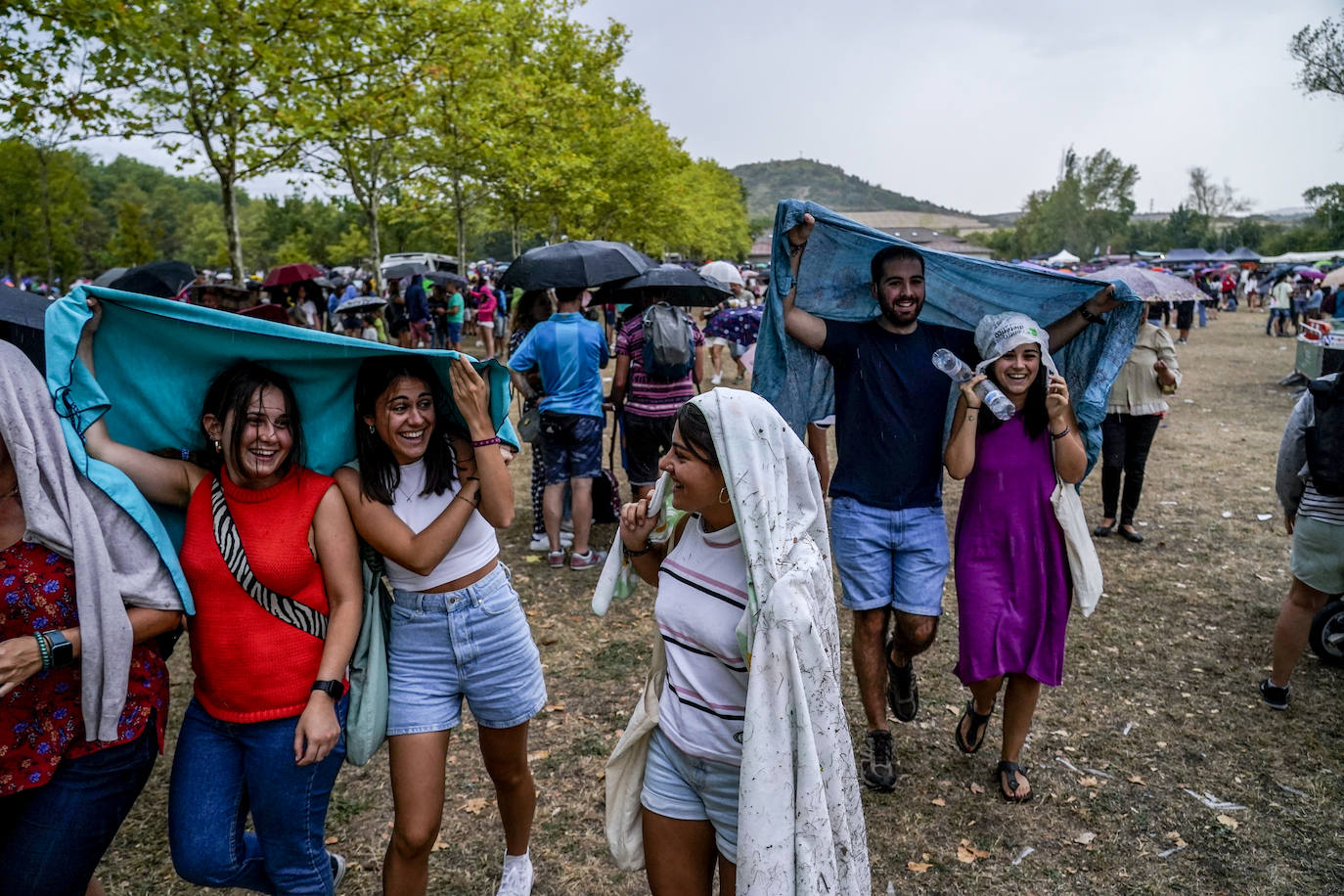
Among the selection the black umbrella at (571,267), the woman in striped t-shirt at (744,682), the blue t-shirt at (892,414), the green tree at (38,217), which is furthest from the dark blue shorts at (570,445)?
the green tree at (38,217)

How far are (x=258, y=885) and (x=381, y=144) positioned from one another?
650 inches

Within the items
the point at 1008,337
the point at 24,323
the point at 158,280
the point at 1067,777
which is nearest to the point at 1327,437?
the point at 1008,337

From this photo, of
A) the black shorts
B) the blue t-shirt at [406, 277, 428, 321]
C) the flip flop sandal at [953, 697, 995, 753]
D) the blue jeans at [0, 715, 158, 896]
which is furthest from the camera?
the blue t-shirt at [406, 277, 428, 321]

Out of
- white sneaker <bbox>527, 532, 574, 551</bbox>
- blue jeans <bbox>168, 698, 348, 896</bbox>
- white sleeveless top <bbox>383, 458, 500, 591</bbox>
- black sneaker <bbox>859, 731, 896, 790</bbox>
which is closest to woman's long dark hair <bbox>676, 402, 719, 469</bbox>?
white sleeveless top <bbox>383, 458, 500, 591</bbox>

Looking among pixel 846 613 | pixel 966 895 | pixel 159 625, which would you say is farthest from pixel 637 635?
pixel 159 625

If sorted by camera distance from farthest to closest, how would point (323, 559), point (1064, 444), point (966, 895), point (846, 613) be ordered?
1. point (846, 613)
2. point (1064, 444)
3. point (966, 895)
4. point (323, 559)

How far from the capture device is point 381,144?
16578 mm

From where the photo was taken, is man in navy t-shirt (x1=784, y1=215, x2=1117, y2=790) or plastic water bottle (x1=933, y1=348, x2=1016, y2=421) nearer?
plastic water bottle (x1=933, y1=348, x2=1016, y2=421)

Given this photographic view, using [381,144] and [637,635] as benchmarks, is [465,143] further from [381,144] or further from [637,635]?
[637,635]

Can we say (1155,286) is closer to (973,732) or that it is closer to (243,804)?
(973,732)

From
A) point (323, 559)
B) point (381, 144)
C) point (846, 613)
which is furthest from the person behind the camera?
point (381, 144)

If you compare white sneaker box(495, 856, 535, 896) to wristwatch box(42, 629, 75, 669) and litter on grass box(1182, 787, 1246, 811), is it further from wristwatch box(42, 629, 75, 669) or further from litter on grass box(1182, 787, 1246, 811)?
litter on grass box(1182, 787, 1246, 811)

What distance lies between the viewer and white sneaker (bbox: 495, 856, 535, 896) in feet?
9.66

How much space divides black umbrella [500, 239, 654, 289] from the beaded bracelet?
430 cm
